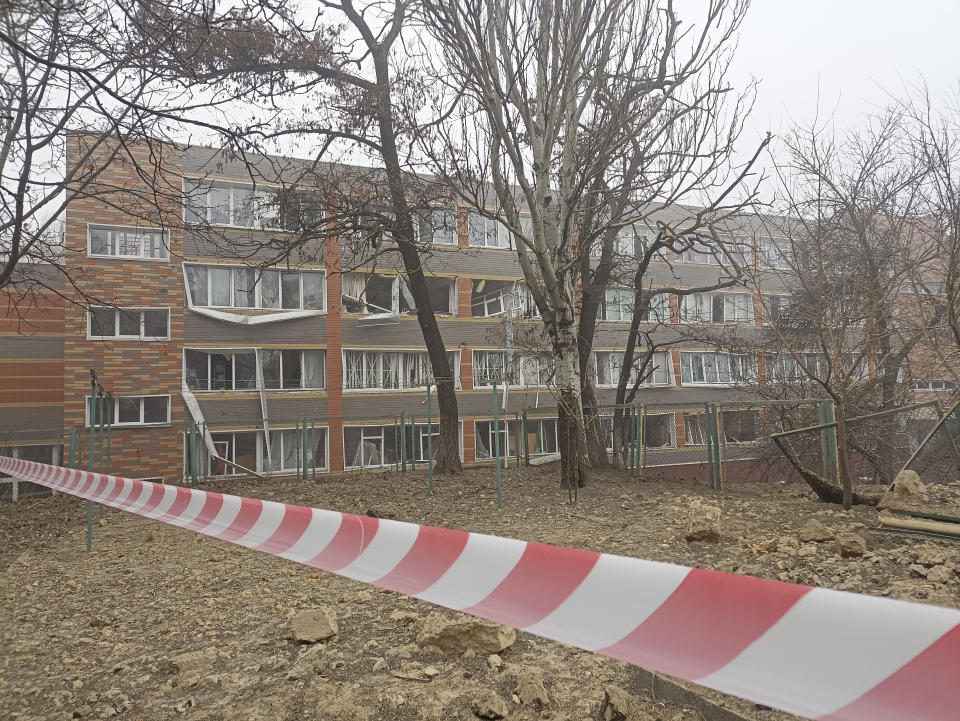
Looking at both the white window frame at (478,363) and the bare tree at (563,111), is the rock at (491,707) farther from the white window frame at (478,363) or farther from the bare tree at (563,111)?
the white window frame at (478,363)

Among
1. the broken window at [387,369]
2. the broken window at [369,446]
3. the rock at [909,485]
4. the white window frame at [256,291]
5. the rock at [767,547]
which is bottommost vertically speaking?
the broken window at [369,446]

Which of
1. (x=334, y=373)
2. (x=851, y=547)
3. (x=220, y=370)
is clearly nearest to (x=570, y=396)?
(x=851, y=547)

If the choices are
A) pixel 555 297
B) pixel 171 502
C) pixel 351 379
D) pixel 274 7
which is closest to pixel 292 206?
pixel 555 297

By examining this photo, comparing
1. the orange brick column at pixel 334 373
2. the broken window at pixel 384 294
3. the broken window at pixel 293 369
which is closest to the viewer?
the broken window at pixel 293 369

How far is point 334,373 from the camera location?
24297mm

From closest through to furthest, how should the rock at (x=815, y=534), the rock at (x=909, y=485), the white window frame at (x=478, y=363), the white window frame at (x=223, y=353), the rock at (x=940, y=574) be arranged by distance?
the rock at (x=940, y=574)
the rock at (x=815, y=534)
the rock at (x=909, y=485)
the white window frame at (x=223, y=353)
the white window frame at (x=478, y=363)

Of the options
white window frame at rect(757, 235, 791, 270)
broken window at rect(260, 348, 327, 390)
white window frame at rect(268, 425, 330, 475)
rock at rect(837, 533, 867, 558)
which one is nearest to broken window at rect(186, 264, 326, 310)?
broken window at rect(260, 348, 327, 390)

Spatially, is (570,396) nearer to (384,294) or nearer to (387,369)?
(387,369)

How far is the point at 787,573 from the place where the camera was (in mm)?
5039

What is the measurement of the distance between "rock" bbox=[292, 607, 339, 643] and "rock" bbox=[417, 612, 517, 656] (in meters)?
0.69

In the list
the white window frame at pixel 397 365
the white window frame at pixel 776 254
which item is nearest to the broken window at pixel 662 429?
the white window frame at pixel 397 365

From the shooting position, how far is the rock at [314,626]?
169 inches

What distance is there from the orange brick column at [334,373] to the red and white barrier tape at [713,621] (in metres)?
21.7

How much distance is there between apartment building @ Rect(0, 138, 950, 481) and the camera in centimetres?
2078
